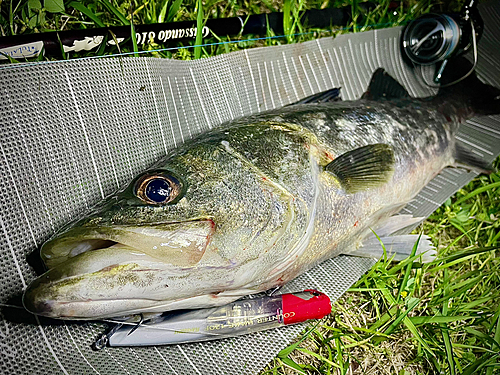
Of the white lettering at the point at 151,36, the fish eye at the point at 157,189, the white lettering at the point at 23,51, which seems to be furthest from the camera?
the white lettering at the point at 151,36

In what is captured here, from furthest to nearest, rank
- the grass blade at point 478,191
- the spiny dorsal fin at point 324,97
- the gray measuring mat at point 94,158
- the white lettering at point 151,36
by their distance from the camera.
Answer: the grass blade at point 478,191 < the spiny dorsal fin at point 324,97 < the white lettering at point 151,36 < the gray measuring mat at point 94,158

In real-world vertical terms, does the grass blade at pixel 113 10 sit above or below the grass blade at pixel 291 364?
above

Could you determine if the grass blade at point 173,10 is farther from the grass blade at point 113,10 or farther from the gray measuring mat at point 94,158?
the gray measuring mat at point 94,158

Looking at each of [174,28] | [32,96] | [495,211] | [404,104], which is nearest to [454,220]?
[495,211]

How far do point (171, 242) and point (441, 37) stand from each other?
3.11 meters

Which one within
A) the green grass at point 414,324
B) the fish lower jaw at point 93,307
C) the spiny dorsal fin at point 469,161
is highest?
the fish lower jaw at point 93,307

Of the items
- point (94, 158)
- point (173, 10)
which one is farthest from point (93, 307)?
point (173, 10)

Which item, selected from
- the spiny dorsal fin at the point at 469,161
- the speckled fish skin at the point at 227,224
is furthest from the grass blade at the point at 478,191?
the speckled fish skin at the point at 227,224

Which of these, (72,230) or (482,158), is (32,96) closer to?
(72,230)

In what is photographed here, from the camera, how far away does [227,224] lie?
157cm

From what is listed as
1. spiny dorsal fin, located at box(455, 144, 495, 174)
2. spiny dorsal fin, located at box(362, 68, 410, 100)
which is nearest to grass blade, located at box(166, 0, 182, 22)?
spiny dorsal fin, located at box(362, 68, 410, 100)

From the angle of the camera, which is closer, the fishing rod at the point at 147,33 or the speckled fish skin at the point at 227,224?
the speckled fish skin at the point at 227,224

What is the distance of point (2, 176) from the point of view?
5.50 feet

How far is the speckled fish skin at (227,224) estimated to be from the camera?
1394 mm
